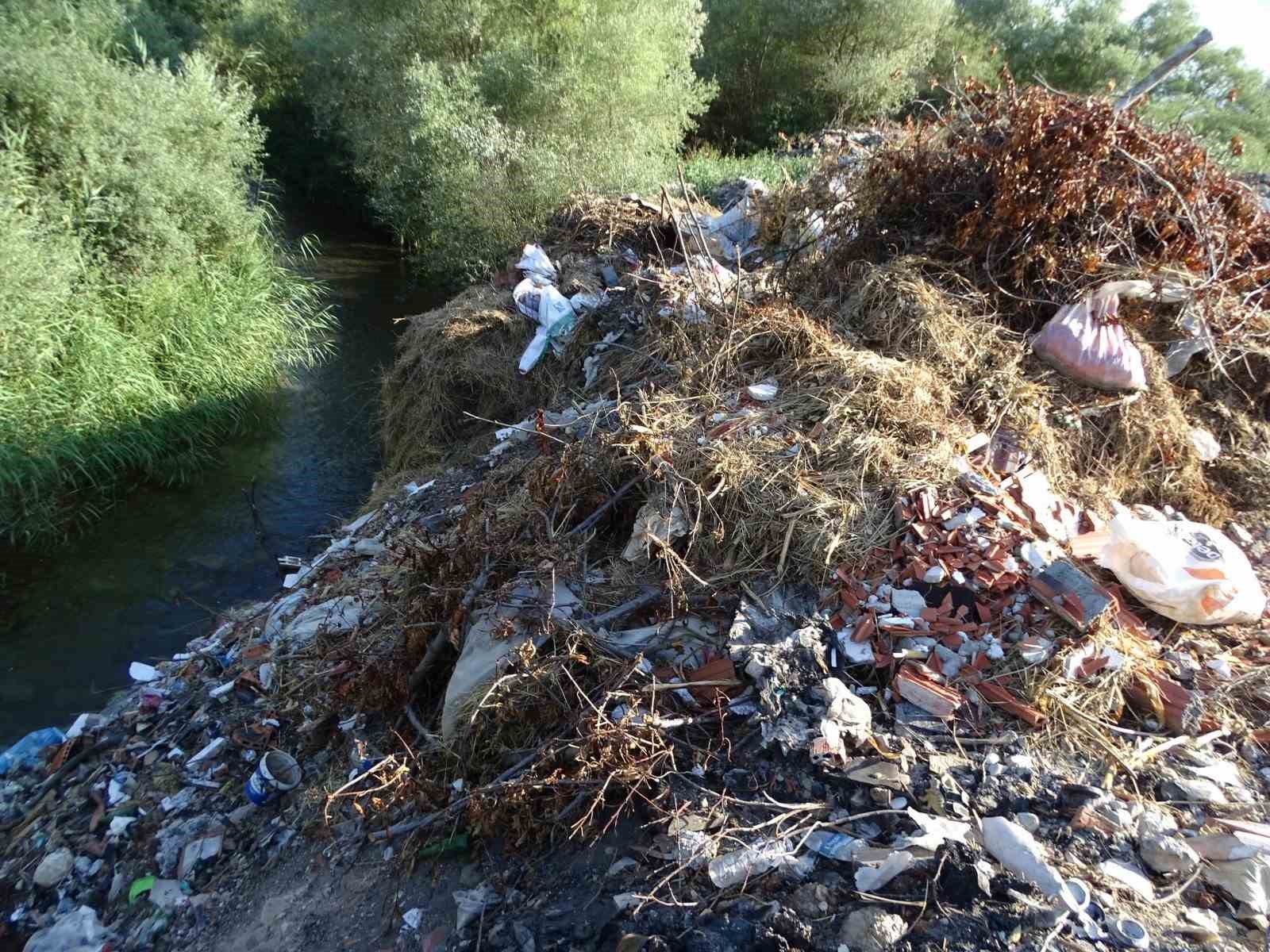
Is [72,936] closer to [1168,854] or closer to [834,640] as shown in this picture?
[834,640]

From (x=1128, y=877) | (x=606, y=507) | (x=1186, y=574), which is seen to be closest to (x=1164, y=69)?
(x=1186, y=574)

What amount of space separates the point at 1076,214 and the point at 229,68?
15.7 m

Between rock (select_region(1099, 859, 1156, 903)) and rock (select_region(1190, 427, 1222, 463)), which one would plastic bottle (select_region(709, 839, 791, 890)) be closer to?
rock (select_region(1099, 859, 1156, 903))

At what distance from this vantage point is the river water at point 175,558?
16.3 feet

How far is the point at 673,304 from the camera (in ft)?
17.2

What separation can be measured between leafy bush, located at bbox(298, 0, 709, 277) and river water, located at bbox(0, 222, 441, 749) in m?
2.76

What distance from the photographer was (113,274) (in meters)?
7.00

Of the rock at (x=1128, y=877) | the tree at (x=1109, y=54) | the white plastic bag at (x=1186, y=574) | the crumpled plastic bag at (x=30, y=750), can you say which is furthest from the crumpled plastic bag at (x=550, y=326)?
the tree at (x=1109, y=54)

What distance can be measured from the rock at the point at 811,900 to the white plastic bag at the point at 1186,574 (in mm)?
1847

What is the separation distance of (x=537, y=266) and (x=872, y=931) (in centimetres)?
625

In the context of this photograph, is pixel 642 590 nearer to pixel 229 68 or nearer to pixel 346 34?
pixel 346 34

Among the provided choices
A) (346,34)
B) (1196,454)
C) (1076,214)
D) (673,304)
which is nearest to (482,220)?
(346,34)

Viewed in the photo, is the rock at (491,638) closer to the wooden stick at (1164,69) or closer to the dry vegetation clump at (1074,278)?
the dry vegetation clump at (1074,278)

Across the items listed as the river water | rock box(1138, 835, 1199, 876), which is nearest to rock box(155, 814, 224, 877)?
the river water
